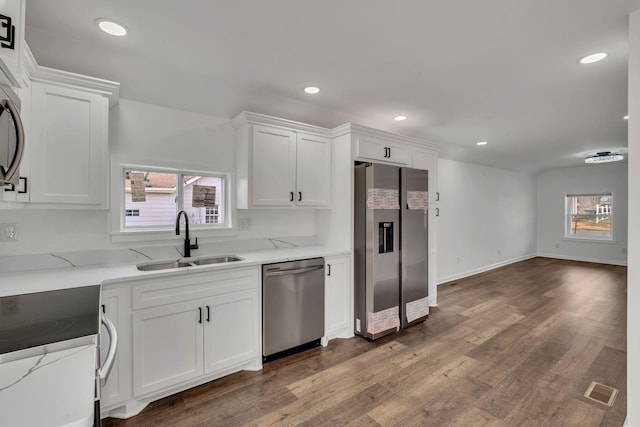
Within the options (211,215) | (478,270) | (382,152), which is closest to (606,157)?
(478,270)

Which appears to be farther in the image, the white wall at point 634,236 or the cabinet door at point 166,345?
the cabinet door at point 166,345

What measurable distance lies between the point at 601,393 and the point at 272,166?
10.7 feet

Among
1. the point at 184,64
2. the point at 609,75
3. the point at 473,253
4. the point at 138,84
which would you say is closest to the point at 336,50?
the point at 184,64

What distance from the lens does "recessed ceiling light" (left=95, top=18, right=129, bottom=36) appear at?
5.97ft

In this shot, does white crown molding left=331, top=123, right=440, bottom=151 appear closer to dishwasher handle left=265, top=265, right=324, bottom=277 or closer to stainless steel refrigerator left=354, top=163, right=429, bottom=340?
stainless steel refrigerator left=354, top=163, right=429, bottom=340

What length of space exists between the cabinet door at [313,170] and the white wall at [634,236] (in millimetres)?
2378

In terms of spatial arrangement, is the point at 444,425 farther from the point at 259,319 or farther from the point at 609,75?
the point at 609,75

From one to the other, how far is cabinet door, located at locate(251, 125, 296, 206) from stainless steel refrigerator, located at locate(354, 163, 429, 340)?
0.74 m

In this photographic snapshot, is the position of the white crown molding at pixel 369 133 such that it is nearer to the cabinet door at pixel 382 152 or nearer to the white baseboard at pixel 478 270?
the cabinet door at pixel 382 152

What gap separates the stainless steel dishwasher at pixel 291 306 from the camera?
2609 millimetres

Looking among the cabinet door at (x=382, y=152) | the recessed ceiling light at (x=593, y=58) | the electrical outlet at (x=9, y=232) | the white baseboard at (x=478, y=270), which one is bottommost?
the white baseboard at (x=478, y=270)

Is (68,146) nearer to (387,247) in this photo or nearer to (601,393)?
(387,247)

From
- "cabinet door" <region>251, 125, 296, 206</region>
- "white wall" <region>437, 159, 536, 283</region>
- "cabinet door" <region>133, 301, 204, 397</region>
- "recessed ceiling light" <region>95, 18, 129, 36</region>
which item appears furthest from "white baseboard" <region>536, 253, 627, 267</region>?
"recessed ceiling light" <region>95, 18, 129, 36</region>

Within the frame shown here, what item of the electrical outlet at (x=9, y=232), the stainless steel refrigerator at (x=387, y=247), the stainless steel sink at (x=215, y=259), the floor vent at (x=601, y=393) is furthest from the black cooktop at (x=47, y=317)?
the floor vent at (x=601, y=393)
